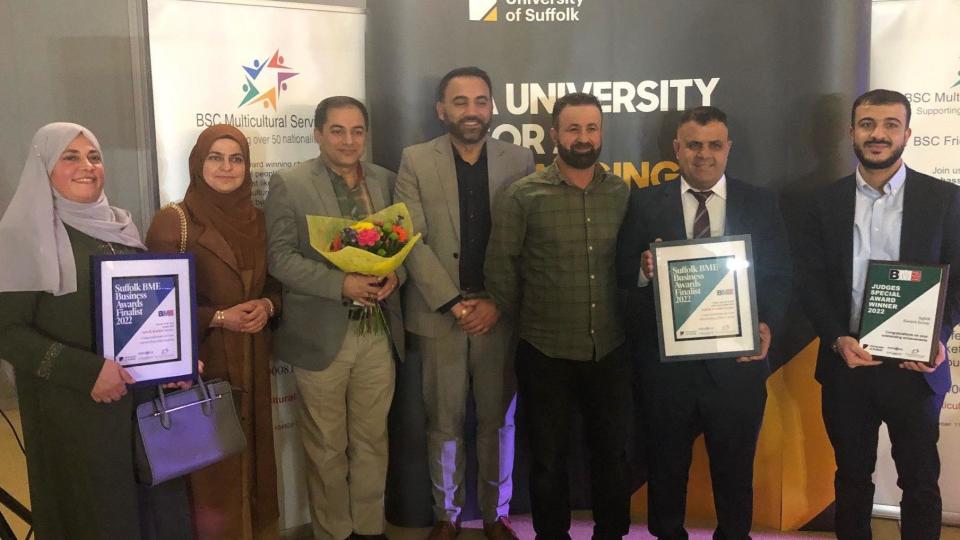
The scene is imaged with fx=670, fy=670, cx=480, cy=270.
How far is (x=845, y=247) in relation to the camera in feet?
8.14

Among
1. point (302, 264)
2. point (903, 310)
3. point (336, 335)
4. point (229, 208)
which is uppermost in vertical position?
point (229, 208)

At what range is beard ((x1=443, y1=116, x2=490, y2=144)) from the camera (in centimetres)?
272

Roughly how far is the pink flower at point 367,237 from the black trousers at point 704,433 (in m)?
1.15

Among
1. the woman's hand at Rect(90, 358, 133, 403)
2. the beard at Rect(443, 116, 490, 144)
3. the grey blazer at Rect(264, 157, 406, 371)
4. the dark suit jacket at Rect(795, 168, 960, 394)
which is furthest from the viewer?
the beard at Rect(443, 116, 490, 144)

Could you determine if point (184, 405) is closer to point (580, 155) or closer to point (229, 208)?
point (229, 208)

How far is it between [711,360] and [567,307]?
1.82 ft

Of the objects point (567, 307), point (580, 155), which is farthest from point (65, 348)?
point (580, 155)

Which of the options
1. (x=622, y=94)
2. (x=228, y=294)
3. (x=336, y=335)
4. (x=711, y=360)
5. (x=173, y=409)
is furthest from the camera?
(x=622, y=94)

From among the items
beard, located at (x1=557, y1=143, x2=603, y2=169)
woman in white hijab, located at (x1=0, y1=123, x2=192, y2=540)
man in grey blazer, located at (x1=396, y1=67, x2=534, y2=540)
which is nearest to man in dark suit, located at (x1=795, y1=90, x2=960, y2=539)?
beard, located at (x1=557, y1=143, x2=603, y2=169)

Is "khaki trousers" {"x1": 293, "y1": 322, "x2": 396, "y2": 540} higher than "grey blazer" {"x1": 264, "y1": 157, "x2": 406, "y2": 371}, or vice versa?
"grey blazer" {"x1": 264, "y1": 157, "x2": 406, "y2": 371}

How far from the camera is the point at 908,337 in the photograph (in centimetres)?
232

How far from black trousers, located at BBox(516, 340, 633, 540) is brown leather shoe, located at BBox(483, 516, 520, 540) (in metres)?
0.30

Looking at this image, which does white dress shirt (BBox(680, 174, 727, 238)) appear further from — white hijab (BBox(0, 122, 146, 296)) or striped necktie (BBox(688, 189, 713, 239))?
white hijab (BBox(0, 122, 146, 296))

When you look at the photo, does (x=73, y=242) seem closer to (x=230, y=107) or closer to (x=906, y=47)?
(x=230, y=107)
